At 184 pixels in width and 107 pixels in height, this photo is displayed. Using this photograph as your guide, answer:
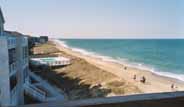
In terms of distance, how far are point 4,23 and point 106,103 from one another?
0.96 m

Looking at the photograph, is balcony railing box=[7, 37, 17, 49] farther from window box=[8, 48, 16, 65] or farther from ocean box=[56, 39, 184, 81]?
ocean box=[56, 39, 184, 81]

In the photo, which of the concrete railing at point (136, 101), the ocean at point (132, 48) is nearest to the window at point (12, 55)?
the ocean at point (132, 48)

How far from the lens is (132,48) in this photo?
4234 millimetres

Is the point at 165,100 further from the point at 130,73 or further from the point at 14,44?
the point at 130,73

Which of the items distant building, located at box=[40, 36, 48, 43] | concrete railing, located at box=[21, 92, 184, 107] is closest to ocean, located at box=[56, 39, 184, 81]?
distant building, located at box=[40, 36, 48, 43]

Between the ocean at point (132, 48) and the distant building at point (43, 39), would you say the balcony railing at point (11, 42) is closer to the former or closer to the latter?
the distant building at point (43, 39)

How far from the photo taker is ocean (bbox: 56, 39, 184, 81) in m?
1.87

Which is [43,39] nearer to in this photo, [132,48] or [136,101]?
[136,101]

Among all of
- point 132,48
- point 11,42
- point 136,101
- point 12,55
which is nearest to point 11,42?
point 11,42

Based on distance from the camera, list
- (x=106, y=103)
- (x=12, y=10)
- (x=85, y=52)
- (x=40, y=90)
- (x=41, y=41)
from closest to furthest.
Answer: (x=106, y=103) < (x=12, y=10) < (x=41, y=41) < (x=85, y=52) < (x=40, y=90)

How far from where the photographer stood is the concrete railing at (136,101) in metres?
0.79

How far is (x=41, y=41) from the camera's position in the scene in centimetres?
162

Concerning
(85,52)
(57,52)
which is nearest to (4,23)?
(57,52)

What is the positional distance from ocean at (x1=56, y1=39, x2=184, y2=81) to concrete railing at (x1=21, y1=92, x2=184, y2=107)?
839mm
